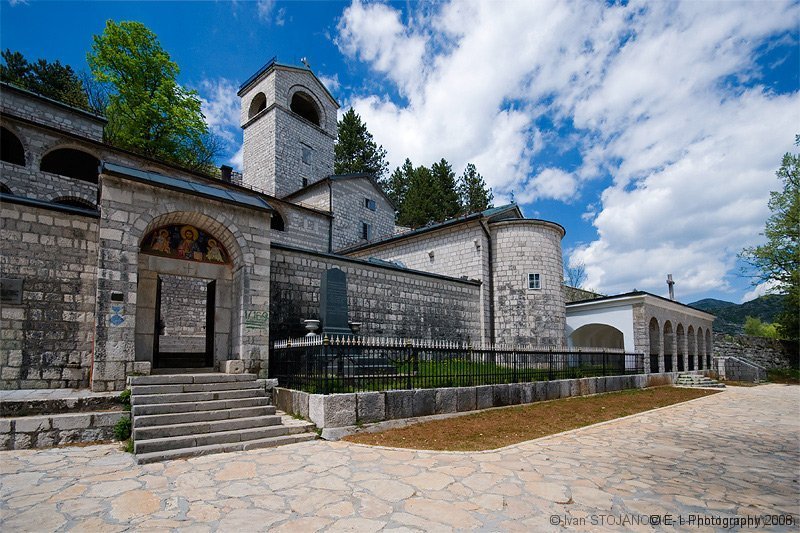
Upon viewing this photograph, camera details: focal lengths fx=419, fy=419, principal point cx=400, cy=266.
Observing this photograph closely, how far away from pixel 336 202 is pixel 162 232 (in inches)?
680

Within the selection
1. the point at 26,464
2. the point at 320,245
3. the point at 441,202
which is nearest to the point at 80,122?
the point at 320,245

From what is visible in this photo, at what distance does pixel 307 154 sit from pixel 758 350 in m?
34.5

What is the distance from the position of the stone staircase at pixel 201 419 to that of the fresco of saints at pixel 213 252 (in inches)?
108

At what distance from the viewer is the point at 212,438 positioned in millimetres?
6465

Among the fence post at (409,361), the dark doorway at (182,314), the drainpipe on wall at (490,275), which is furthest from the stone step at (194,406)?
the drainpipe on wall at (490,275)

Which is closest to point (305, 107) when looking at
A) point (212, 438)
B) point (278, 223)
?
point (278, 223)

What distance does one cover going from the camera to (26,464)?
5.44 m

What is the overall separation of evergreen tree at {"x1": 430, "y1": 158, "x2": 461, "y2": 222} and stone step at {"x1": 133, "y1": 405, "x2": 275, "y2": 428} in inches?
1328

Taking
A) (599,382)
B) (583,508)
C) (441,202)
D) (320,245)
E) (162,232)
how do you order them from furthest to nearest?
(441,202)
(320,245)
(599,382)
(162,232)
(583,508)

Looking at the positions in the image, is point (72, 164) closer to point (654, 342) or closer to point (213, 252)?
point (213, 252)

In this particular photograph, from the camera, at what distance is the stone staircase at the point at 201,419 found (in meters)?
6.18

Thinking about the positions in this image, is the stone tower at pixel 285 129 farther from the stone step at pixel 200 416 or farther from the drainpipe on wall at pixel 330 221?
the stone step at pixel 200 416

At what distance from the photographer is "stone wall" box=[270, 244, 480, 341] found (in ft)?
38.1

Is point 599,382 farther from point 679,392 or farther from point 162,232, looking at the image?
point 162,232
